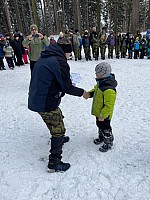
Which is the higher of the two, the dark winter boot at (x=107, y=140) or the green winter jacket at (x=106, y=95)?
the green winter jacket at (x=106, y=95)

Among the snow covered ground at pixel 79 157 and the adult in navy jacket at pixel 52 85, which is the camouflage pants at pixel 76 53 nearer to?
the snow covered ground at pixel 79 157

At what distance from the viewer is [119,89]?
6.81m

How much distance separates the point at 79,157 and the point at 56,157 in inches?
21.2

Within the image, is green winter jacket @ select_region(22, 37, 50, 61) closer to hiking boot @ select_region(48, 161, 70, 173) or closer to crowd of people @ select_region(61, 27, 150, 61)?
hiking boot @ select_region(48, 161, 70, 173)

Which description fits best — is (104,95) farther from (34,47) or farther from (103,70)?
(34,47)

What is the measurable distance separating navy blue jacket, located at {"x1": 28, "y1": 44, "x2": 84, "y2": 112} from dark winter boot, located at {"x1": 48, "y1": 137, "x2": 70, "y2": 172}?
51 cm

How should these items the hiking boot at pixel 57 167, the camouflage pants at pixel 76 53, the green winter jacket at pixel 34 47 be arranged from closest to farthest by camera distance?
the hiking boot at pixel 57 167
the green winter jacket at pixel 34 47
the camouflage pants at pixel 76 53

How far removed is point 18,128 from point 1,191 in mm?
1898

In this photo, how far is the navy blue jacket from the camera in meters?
2.49

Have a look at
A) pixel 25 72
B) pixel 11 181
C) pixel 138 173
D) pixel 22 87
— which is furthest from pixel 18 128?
pixel 25 72

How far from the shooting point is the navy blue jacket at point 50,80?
2.49m

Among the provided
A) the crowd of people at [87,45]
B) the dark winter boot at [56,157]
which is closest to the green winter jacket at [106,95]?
the dark winter boot at [56,157]

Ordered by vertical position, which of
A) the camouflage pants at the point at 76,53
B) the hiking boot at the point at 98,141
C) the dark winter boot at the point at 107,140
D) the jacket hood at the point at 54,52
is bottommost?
the hiking boot at the point at 98,141

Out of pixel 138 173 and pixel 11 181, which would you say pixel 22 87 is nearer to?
pixel 11 181
